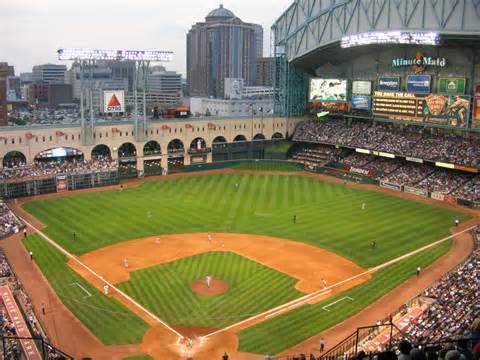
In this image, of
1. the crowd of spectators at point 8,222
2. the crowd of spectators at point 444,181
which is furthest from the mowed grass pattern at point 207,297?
the crowd of spectators at point 444,181

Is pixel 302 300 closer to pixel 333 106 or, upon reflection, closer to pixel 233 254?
pixel 233 254

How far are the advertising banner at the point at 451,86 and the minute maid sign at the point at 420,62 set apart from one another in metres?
2.25

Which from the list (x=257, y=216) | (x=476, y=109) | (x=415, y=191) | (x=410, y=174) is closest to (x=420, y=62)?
(x=476, y=109)

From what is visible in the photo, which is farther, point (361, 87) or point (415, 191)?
point (361, 87)

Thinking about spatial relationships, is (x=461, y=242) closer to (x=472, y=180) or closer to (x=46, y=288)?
(x=472, y=180)

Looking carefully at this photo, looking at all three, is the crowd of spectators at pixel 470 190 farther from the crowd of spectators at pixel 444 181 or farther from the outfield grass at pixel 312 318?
the outfield grass at pixel 312 318

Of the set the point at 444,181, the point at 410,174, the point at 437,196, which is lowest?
the point at 437,196

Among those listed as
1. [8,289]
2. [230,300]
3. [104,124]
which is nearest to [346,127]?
[104,124]

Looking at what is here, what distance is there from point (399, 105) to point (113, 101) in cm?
3885

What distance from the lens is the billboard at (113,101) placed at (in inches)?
2694

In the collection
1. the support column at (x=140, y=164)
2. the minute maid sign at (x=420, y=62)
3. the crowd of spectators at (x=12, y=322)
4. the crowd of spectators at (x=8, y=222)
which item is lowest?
the crowd of spectators at (x=12, y=322)

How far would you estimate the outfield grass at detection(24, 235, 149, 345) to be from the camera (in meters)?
29.1

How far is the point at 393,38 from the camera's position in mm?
64812

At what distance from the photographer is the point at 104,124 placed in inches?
2771
